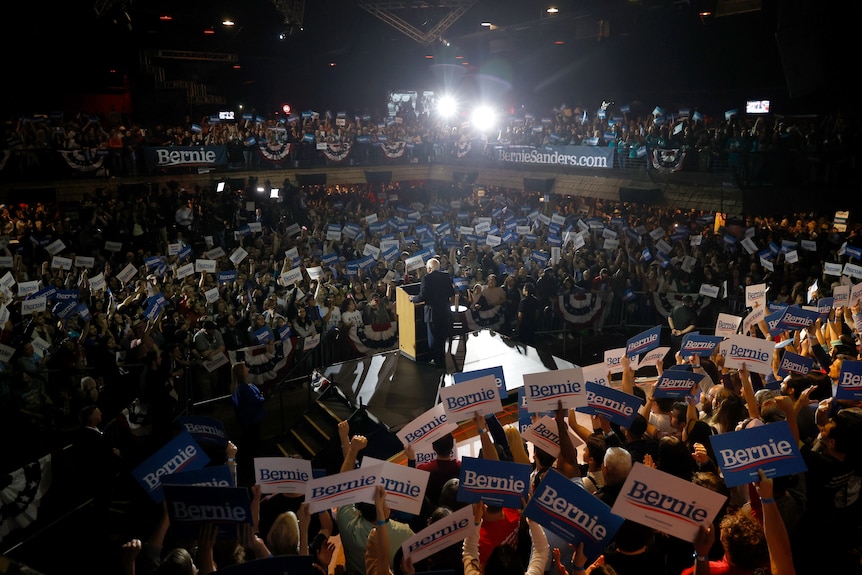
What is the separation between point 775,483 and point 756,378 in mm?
3831

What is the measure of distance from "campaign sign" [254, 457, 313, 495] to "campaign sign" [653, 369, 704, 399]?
11.6 ft

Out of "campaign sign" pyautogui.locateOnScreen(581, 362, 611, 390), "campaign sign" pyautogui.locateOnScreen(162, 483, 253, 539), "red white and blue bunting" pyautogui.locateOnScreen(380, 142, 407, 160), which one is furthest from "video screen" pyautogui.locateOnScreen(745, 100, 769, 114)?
"campaign sign" pyautogui.locateOnScreen(162, 483, 253, 539)

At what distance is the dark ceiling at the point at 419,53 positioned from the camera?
26.4 m

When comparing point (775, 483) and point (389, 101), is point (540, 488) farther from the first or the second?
point (389, 101)

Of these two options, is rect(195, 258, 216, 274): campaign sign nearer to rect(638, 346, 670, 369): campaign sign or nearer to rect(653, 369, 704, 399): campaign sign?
rect(638, 346, 670, 369): campaign sign

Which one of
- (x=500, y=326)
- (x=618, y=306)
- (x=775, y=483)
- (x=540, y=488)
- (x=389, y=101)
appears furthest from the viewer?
(x=389, y=101)

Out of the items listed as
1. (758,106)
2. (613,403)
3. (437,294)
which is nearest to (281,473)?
(613,403)

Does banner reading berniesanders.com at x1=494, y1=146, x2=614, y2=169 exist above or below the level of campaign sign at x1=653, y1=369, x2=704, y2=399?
above

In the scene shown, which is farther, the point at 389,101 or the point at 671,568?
the point at 389,101

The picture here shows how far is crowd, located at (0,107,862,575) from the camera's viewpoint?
13.6ft

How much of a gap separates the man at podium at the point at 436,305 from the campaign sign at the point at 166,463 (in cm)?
536

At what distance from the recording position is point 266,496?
528 cm

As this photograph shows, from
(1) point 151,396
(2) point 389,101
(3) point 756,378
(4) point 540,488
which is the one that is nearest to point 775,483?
(4) point 540,488

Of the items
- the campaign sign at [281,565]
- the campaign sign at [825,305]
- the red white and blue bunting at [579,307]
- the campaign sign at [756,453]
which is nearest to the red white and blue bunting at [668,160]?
the red white and blue bunting at [579,307]
